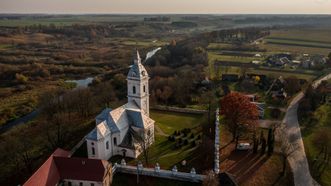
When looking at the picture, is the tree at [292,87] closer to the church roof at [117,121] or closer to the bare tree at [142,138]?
the church roof at [117,121]

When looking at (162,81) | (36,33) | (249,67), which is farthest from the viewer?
(36,33)

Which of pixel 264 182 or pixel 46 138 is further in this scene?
pixel 46 138

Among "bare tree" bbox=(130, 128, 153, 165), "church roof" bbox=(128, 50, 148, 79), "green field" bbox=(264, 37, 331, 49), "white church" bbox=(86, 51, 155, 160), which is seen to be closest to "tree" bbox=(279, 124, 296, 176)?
"bare tree" bbox=(130, 128, 153, 165)

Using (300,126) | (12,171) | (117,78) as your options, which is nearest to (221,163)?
(300,126)

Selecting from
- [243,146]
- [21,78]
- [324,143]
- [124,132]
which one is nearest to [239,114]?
[243,146]

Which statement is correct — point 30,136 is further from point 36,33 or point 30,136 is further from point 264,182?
point 36,33

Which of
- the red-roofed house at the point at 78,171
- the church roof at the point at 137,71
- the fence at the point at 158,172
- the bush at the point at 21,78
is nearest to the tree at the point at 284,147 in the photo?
the fence at the point at 158,172

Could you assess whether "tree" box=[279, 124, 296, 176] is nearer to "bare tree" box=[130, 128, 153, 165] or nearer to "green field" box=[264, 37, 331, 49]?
"bare tree" box=[130, 128, 153, 165]
